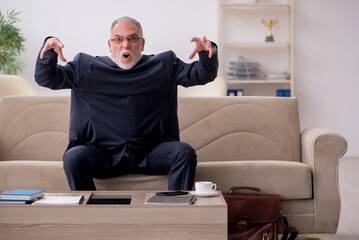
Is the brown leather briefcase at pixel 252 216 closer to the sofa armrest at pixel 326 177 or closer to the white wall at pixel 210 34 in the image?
the sofa armrest at pixel 326 177

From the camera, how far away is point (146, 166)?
2457 millimetres

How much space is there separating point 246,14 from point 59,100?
390cm

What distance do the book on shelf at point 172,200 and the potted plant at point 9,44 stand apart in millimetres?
4508

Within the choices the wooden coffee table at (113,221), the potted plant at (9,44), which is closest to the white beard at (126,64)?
the wooden coffee table at (113,221)

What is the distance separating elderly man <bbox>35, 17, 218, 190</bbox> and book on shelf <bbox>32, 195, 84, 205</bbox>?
22.3 inches

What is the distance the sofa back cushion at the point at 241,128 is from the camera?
2.92 m

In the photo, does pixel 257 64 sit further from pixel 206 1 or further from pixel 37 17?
pixel 37 17

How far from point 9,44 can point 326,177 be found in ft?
14.4

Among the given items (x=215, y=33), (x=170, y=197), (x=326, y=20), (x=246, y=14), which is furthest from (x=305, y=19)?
(x=170, y=197)

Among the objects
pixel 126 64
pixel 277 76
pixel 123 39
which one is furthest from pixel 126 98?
pixel 277 76

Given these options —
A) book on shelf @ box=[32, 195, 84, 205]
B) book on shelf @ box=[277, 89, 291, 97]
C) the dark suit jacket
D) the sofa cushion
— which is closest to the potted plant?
book on shelf @ box=[277, 89, 291, 97]

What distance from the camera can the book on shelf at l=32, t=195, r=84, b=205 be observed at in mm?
1694

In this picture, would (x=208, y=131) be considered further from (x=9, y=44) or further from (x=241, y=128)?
(x=9, y=44)

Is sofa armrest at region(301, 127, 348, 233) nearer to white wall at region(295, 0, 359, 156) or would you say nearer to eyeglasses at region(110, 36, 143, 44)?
eyeglasses at region(110, 36, 143, 44)
